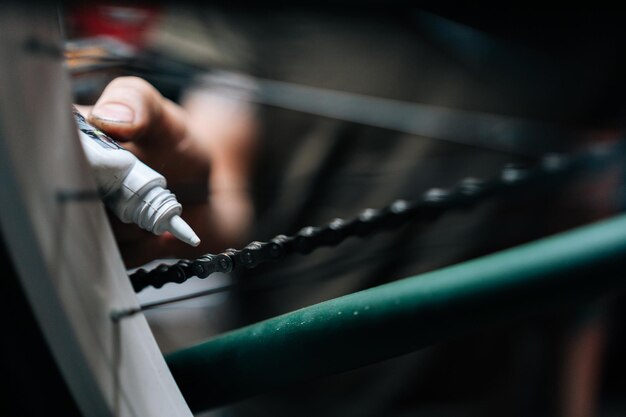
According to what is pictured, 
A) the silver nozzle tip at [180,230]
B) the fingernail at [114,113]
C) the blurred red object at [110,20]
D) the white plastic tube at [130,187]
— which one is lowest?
the silver nozzle tip at [180,230]

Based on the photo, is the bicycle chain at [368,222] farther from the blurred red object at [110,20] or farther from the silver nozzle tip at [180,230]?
the blurred red object at [110,20]

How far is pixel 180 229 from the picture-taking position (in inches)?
12.5

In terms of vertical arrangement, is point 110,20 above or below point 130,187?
above

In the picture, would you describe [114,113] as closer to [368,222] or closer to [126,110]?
[126,110]

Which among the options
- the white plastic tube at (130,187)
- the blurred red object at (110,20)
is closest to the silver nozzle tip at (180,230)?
Answer: the white plastic tube at (130,187)

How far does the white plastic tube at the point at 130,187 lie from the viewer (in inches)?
11.9

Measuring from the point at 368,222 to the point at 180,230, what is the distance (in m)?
0.21

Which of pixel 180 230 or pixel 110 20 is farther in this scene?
pixel 110 20

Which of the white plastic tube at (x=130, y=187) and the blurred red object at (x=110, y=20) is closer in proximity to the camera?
the white plastic tube at (x=130, y=187)

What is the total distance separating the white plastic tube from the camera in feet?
0.99

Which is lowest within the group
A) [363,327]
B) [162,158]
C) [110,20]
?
[363,327]

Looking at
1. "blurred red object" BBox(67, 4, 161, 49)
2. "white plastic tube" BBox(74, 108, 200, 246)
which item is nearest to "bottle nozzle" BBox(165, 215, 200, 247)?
"white plastic tube" BBox(74, 108, 200, 246)

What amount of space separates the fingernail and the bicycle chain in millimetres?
82

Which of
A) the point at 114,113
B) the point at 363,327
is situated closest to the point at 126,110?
the point at 114,113
